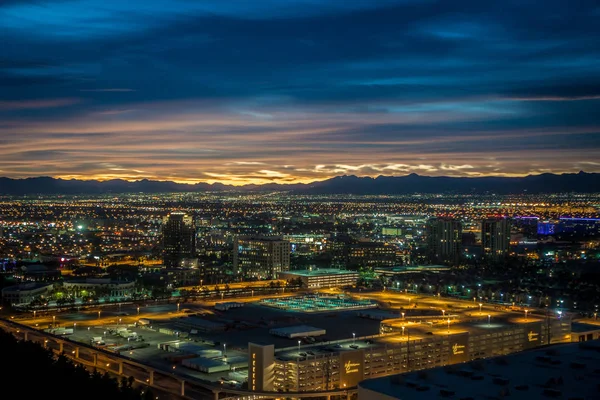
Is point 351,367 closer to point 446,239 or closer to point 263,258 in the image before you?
point 263,258

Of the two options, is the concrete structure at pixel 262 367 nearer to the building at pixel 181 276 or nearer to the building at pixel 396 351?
the building at pixel 396 351

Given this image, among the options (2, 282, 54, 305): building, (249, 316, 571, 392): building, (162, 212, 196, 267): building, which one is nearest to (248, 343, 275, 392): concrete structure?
(249, 316, 571, 392): building

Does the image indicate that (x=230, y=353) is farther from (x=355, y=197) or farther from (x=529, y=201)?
(x=355, y=197)

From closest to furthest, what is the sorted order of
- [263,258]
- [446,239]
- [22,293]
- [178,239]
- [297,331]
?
1. [297,331]
2. [22,293]
3. [263,258]
4. [178,239]
5. [446,239]

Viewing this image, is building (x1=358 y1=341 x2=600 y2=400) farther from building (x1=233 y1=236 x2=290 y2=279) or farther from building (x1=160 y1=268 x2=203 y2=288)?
building (x1=233 y1=236 x2=290 y2=279)

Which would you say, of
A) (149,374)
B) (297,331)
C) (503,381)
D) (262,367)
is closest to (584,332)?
(297,331)
